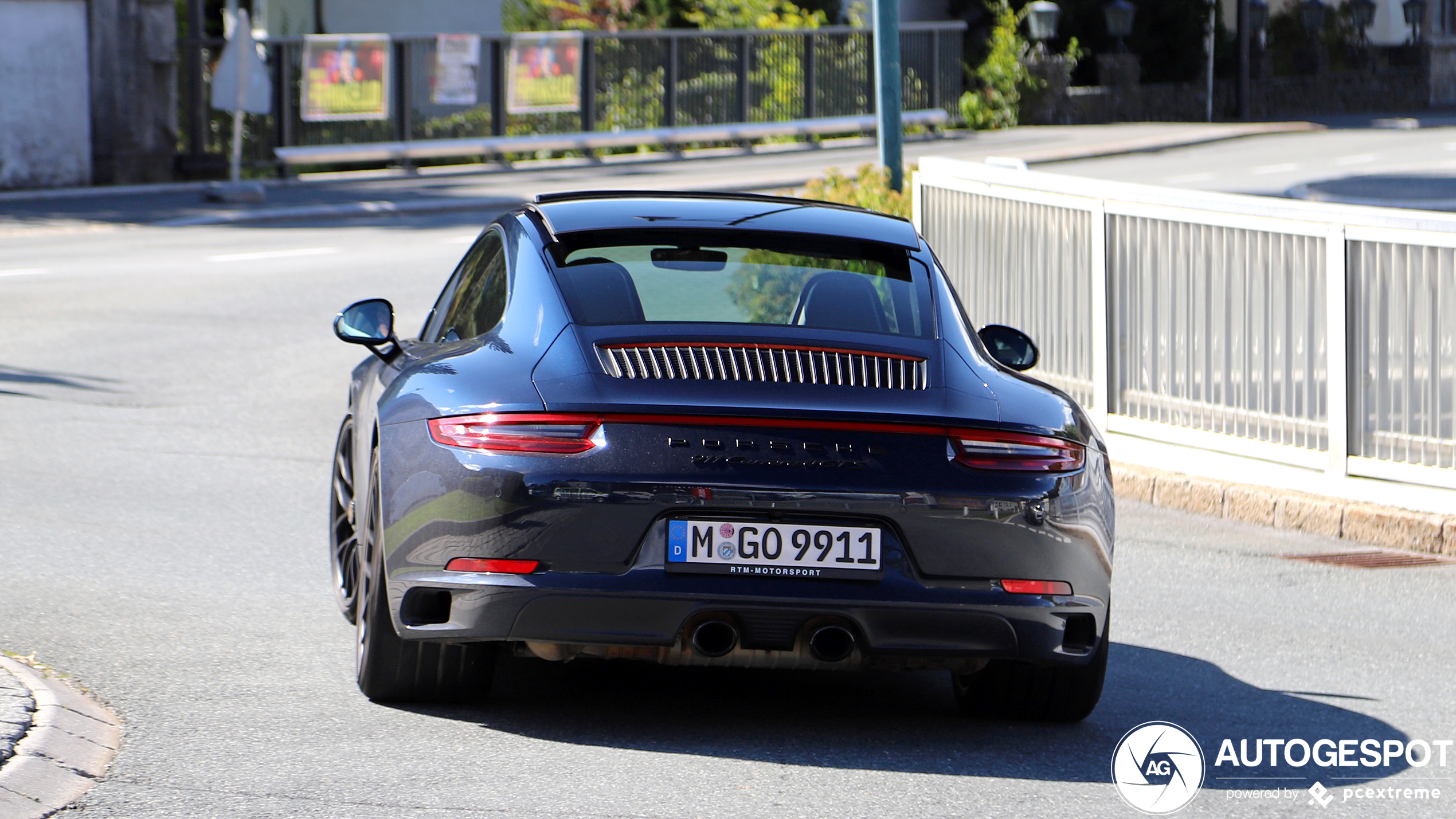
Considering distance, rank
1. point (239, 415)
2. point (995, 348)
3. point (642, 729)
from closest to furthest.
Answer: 1. point (642, 729)
2. point (995, 348)
3. point (239, 415)

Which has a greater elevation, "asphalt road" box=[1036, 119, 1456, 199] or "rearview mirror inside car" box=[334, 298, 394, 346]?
"asphalt road" box=[1036, 119, 1456, 199]

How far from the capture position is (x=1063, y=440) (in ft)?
17.0

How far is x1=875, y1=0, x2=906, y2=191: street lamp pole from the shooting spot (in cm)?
1511

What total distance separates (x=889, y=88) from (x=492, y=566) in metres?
10.9

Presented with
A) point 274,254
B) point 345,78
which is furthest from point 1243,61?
point 274,254

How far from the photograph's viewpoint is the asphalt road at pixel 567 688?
478 centimetres

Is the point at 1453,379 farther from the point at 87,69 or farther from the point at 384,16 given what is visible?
the point at 384,16

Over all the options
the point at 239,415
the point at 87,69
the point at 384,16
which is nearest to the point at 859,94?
the point at 384,16

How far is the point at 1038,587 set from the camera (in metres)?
5.10

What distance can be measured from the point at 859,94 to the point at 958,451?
1339 inches

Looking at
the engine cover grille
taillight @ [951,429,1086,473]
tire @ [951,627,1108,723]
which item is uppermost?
the engine cover grille

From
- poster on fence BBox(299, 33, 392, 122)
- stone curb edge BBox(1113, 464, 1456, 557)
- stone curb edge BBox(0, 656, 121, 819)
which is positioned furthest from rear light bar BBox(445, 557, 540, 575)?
poster on fence BBox(299, 33, 392, 122)

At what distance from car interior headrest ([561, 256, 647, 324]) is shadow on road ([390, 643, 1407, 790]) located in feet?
3.54

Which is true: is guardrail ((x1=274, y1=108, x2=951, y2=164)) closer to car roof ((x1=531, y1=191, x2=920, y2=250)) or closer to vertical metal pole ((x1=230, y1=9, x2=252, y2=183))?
vertical metal pole ((x1=230, y1=9, x2=252, y2=183))
